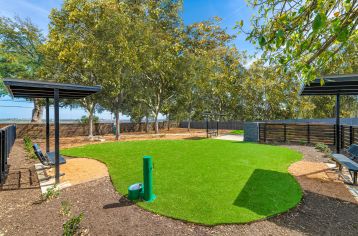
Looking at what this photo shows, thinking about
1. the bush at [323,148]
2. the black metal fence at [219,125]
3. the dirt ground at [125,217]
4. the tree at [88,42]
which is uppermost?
the tree at [88,42]

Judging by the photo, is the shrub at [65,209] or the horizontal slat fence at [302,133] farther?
the horizontal slat fence at [302,133]

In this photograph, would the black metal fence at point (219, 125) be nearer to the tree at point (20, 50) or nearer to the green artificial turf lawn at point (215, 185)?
the green artificial turf lawn at point (215, 185)

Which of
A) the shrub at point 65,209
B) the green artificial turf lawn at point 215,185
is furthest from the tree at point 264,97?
the shrub at point 65,209

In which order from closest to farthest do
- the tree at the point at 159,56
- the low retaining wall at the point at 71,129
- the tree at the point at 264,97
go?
1. the low retaining wall at the point at 71,129
2. the tree at the point at 159,56
3. the tree at the point at 264,97

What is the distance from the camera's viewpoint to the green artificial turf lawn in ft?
14.0

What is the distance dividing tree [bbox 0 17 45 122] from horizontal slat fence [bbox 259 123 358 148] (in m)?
20.7

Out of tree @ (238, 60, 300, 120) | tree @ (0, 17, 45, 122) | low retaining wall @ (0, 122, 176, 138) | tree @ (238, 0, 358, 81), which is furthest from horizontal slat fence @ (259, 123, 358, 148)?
tree @ (0, 17, 45, 122)

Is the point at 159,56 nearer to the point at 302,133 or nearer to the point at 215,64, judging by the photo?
the point at 215,64

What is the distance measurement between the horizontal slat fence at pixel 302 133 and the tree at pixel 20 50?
67.8 feet

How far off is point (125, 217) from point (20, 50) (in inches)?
980

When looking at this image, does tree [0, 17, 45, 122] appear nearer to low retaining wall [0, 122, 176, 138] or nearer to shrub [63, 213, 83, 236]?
low retaining wall [0, 122, 176, 138]

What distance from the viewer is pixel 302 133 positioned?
1438 centimetres

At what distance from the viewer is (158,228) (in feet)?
12.3

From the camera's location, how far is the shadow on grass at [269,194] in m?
4.48
